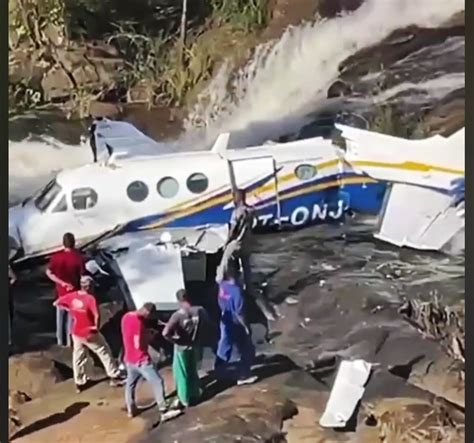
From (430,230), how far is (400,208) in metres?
0.04

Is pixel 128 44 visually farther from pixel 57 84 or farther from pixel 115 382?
pixel 115 382

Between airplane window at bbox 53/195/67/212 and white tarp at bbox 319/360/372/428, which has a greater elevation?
airplane window at bbox 53/195/67/212

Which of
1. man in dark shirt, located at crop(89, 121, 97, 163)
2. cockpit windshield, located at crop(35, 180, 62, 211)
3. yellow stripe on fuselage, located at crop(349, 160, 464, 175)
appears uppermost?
man in dark shirt, located at crop(89, 121, 97, 163)

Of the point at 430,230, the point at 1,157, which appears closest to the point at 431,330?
the point at 430,230

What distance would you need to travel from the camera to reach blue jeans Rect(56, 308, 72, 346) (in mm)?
997

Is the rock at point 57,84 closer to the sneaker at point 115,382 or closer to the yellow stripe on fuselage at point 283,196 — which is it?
the yellow stripe on fuselage at point 283,196

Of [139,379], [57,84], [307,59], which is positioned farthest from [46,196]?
[307,59]

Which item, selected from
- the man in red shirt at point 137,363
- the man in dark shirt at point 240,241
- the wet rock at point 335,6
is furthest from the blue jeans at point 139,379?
the wet rock at point 335,6

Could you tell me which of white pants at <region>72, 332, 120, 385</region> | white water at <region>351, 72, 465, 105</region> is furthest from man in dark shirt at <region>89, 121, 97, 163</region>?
white water at <region>351, 72, 465, 105</region>

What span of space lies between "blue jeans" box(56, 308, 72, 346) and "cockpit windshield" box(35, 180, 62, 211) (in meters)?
0.12

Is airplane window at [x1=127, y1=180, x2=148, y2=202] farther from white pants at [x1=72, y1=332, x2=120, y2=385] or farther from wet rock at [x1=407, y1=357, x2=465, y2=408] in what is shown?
wet rock at [x1=407, y1=357, x2=465, y2=408]

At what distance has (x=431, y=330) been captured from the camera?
102 cm

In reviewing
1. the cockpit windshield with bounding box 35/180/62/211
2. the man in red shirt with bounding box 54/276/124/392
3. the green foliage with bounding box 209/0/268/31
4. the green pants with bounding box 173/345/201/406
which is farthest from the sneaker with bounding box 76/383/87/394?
the green foliage with bounding box 209/0/268/31

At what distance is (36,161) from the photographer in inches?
39.5
